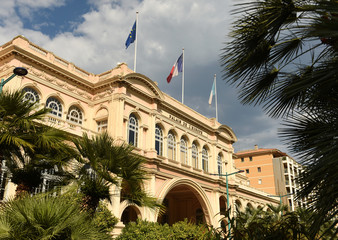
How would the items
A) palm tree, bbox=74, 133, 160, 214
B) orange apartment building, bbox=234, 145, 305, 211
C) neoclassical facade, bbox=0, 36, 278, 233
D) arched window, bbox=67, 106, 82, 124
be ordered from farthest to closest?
orange apartment building, bbox=234, 145, 305, 211 → arched window, bbox=67, 106, 82, 124 → neoclassical facade, bbox=0, 36, 278, 233 → palm tree, bbox=74, 133, 160, 214

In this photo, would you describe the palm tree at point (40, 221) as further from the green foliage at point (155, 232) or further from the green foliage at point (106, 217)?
the green foliage at point (106, 217)

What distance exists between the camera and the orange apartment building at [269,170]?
6400 cm

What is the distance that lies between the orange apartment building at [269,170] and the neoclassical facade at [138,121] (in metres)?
31.2

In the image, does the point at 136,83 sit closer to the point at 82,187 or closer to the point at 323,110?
the point at 82,187

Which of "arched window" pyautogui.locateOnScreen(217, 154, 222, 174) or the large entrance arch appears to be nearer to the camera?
the large entrance arch

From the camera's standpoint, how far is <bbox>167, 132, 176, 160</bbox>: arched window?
3009 cm

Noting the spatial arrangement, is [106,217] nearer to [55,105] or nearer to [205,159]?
[55,105]

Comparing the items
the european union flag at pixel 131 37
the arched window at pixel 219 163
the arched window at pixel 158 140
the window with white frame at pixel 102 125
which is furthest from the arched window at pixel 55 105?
the arched window at pixel 219 163

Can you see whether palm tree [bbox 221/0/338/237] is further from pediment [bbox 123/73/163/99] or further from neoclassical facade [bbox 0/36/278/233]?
pediment [bbox 123/73/163/99]

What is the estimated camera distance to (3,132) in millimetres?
9383

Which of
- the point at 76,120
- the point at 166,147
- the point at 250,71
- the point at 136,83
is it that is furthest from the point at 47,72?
the point at 250,71

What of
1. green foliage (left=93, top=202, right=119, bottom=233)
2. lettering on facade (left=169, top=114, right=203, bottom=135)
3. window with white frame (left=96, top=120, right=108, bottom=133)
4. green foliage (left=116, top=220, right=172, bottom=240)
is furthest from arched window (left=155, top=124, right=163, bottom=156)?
green foliage (left=116, top=220, right=172, bottom=240)

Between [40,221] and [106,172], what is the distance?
3655 mm

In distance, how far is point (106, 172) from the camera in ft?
35.1
